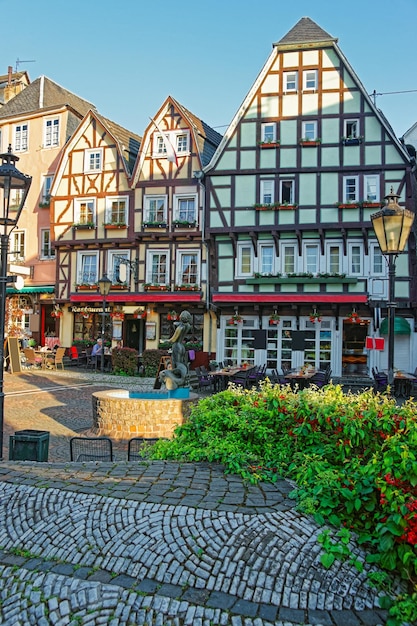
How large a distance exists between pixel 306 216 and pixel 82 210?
11.9 meters

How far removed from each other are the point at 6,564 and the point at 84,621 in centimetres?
101

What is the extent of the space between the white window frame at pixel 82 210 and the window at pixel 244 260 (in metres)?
8.32

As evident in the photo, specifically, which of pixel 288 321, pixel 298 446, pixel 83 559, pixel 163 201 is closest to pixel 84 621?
pixel 83 559

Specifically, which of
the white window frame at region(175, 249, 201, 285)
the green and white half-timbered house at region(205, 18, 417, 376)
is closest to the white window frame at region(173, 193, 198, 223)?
the green and white half-timbered house at region(205, 18, 417, 376)

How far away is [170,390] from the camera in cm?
1145

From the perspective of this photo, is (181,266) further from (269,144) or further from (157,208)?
(269,144)

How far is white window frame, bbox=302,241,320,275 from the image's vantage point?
72.7 ft

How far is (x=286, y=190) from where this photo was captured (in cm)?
2239

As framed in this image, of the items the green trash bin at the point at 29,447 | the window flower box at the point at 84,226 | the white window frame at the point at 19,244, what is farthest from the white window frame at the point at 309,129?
the green trash bin at the point at 29,447

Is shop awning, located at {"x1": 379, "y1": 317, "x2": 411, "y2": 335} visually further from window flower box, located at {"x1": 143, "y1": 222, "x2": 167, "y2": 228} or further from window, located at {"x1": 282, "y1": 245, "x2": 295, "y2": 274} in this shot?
window flower box, located at {"x1": 143, "y1": 222, "x2": 167, "y2": 228}

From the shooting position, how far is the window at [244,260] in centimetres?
2295

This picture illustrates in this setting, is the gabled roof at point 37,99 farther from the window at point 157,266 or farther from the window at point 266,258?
the window at point 266,258

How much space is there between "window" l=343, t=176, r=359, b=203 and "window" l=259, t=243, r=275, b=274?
149 inches

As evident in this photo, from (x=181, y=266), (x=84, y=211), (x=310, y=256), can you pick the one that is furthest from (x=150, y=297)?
(x=310, y=256)
